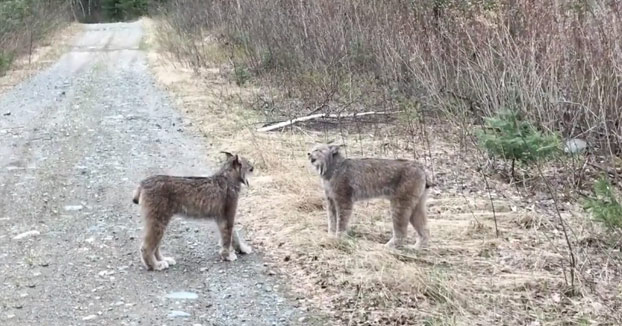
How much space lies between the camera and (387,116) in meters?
12.2

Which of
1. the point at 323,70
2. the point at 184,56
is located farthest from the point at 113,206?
the point at 184,56

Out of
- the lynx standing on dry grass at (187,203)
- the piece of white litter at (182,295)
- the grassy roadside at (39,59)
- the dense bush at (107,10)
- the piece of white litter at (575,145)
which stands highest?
the lynx standing on dry grass at (187,203)

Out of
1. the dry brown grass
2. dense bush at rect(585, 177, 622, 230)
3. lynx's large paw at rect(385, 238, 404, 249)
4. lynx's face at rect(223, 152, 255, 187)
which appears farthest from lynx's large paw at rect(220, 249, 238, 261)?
dense bush at rect(585, 177, 622, 230)

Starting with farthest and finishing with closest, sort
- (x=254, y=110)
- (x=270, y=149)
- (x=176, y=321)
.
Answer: (x=254, y=110), (x=270, y=149), (x=176, y=321)

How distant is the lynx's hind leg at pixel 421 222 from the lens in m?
6.54

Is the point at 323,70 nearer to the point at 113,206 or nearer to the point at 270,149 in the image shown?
the point at 270,149

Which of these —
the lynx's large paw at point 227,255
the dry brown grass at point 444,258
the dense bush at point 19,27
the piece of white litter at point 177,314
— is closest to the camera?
the dry brown grass at point 444,258

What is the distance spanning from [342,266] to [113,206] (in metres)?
3.24

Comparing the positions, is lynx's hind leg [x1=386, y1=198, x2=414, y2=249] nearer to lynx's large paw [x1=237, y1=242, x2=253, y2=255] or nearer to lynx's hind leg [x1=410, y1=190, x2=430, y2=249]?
lynx's hind leg [x1=410, y1=190, x2=430, y2=249]

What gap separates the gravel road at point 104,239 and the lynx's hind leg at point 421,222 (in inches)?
52.9

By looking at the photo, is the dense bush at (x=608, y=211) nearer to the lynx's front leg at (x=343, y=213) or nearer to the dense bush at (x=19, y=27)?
the lynx's front leg at (x=343, y=213)

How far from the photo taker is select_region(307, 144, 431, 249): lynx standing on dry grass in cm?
645

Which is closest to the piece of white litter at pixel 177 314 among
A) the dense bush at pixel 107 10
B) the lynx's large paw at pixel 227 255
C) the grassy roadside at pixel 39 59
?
the lynx's large paw at pixel 227 255

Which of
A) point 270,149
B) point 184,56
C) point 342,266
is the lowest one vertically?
point 184,56
